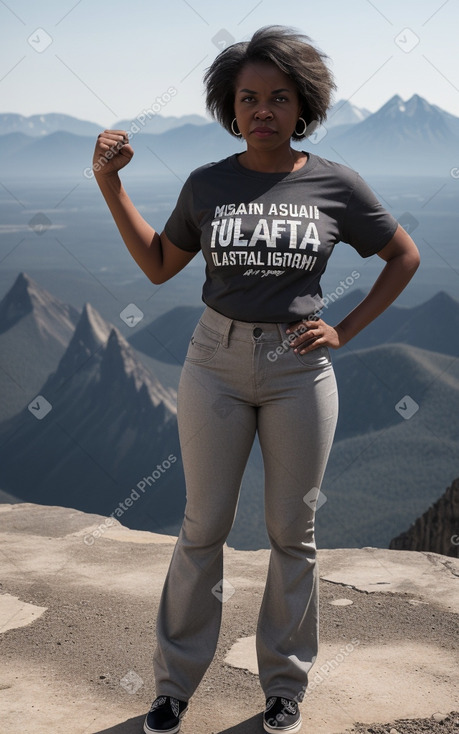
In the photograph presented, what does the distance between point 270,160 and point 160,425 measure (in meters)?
54.7

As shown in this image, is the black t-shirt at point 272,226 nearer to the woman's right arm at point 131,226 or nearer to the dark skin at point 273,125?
the dark skin at point 273,125

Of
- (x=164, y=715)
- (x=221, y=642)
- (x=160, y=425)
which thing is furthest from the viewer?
(x=160, y=425)

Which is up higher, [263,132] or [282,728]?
[263,132]

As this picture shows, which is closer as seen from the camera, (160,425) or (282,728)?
(282,728)

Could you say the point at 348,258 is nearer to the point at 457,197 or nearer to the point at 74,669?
the point at 457,197

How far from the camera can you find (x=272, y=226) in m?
1.90

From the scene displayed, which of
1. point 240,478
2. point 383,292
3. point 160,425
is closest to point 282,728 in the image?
point 240,478

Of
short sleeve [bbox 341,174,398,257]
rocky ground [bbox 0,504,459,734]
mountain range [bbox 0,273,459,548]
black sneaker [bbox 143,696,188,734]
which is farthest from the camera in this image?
mountain range [bbox 0,273,459,548]

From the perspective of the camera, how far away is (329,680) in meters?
2.56

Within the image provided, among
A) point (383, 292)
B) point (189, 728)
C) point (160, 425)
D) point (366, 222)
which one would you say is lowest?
point (189, 728)

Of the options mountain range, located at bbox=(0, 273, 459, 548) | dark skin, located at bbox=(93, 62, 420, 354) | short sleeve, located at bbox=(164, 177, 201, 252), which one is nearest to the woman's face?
dark skin, located at bbox=(93, 62, 420, 354)

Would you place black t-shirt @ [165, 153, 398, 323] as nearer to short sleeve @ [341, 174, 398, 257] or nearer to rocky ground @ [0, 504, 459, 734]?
short sleeve @ [341, 174, 398, 257]

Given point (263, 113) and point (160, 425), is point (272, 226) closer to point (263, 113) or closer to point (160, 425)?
point (263, 113)

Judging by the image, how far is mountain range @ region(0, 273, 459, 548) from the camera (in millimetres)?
38469
